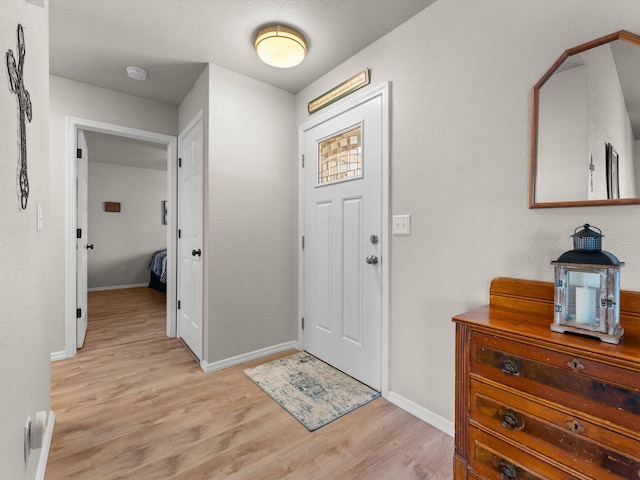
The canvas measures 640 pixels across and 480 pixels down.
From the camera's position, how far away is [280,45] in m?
2.00

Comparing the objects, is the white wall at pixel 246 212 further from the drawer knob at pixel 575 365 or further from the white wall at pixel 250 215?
the drawer knob at pixel 575 365

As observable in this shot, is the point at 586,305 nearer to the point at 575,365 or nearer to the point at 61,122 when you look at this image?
the point at 575,365

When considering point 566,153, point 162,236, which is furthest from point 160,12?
point 162,236

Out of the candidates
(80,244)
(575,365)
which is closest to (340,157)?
(575,365)

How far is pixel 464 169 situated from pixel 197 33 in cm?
190

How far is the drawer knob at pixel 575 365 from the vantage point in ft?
3.19

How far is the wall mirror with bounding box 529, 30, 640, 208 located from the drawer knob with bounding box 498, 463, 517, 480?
103cm

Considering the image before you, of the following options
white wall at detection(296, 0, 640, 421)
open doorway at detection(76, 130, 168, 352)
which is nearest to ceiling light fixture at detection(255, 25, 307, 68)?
white wall at detection(296, 0, 640, 421)

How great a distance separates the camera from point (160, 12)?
188 centimetres

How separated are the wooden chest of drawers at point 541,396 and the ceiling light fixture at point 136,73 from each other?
2926 mm

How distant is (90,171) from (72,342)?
414 cm

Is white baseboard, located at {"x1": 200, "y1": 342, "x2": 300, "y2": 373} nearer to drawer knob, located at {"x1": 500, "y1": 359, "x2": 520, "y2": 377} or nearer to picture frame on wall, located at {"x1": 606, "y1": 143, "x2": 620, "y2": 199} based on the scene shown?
drawer knob, located at {"x1": 500, "y1": 359, "x2": 520, "y2": 377}

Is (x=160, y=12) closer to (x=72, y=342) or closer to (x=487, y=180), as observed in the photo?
(x=487, y=180)

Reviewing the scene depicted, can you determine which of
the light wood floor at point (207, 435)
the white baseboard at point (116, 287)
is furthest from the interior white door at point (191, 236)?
the white baseboard at point (116, 287)
